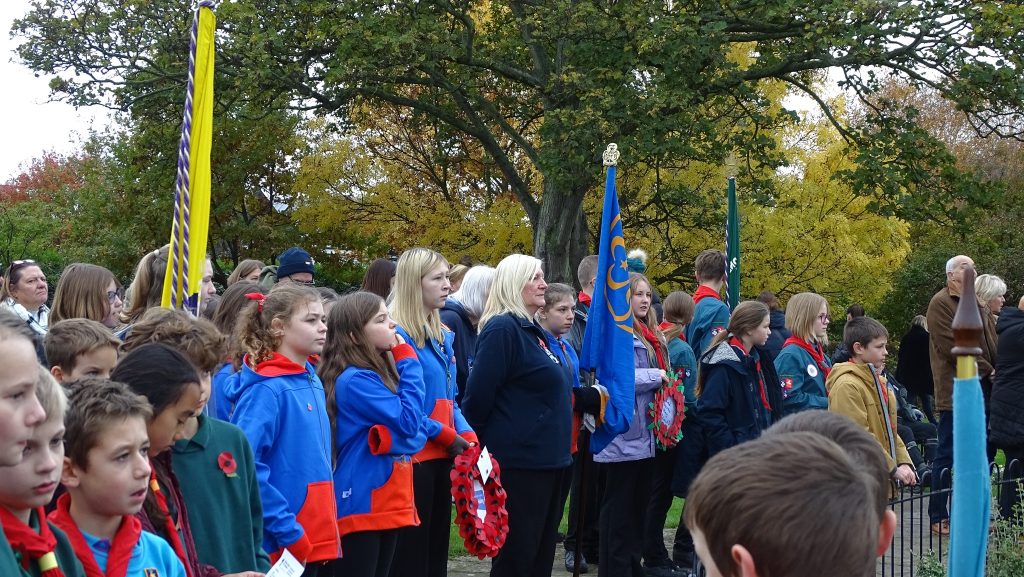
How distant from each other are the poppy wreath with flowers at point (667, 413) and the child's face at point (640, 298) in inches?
21.3

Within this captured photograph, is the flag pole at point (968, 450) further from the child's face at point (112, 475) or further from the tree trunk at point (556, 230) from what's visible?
the tree trunk at point (556, 230)

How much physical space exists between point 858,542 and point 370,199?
75.6 feet

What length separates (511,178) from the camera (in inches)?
822

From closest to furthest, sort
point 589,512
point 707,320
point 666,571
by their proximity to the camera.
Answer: point 666,571 → point 589,512 → point 707,320

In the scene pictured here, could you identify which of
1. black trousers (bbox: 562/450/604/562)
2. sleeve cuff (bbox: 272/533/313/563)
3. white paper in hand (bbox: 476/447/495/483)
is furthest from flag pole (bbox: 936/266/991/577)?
black trousers (bbox: 562/450/604/562)

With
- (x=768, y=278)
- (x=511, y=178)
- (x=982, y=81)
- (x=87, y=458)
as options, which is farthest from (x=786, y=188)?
(x=87, y=458)

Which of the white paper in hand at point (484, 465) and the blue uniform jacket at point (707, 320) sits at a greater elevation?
the blue uniform jacket at point (707, 320)

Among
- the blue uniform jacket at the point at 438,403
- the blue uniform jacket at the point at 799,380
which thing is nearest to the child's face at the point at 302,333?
the blue uniform jacket at the point at 438,403

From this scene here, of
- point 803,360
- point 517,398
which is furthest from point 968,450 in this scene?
point 803,360

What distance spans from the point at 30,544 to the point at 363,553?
2655 millimetres

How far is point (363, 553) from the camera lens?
5055mm

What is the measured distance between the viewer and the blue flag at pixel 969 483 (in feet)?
5.98

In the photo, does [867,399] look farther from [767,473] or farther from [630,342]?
[767,473]

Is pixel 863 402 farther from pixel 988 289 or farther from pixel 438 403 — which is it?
pixel 438 403
